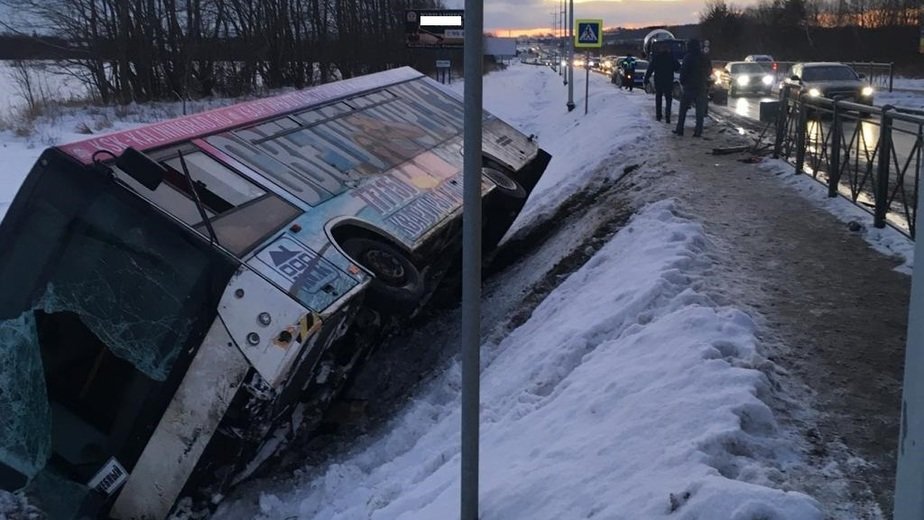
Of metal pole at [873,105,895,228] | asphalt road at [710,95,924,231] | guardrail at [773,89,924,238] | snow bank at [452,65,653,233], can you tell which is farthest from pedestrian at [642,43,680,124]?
metal pole at [873,105,895,228]

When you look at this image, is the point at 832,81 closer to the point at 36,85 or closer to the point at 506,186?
the point at 506,186

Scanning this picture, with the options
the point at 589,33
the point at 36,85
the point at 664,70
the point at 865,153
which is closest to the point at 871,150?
the point at 865,153

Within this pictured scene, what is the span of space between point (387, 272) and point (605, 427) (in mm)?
2502

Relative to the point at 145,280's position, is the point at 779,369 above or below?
below

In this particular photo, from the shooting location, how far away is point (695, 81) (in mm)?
15766

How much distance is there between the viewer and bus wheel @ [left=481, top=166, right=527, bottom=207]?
9471 mm

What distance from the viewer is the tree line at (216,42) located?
3938 cm

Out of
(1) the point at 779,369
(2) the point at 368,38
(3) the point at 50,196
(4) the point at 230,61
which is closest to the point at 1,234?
(3) the point at 50,196

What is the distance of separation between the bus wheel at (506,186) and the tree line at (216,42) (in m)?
33.7

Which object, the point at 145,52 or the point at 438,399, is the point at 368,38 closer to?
the point at 145,52

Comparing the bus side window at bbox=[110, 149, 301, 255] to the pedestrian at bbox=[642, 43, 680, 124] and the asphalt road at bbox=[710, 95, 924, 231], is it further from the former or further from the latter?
the pedestrian at bbox=[642, 43, 680, 124]

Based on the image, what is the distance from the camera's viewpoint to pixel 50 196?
458cm

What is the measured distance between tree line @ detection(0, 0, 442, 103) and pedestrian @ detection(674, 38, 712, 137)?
30.4 meters

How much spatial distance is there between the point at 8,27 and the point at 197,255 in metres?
38.1
